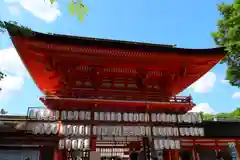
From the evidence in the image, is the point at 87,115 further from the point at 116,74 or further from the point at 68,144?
the point at 116,74

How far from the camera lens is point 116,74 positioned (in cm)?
1237

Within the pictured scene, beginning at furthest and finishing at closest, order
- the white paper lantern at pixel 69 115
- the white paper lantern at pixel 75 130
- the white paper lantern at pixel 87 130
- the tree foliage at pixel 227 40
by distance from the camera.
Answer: the tree foliage at pixel 227 40, the white paper lantern at pixel 69 115, the white paper lantern at pixel 87 130, the white paper lantern at pixel 75 130

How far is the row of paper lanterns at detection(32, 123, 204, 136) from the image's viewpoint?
9.92 metres

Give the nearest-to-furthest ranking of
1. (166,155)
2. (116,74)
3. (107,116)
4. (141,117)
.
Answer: (107,116)
(141,117)
(166,155)
(116,74)

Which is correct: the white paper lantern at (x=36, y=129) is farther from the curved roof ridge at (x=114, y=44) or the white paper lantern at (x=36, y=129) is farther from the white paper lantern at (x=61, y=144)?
the curved roof ridge at (x=114, y=44)

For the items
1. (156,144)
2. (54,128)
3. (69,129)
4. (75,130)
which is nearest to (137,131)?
(156,144)

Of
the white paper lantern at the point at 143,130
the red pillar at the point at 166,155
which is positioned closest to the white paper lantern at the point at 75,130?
the white paper lantern at the point at 143,130

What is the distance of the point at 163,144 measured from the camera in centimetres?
1079

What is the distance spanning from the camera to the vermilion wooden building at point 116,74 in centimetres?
1030

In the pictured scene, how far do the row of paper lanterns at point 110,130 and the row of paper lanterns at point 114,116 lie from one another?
1.31 feet

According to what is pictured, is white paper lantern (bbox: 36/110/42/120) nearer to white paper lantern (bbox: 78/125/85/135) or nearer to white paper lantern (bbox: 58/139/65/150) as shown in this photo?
white paper lantern (bbox: 58/139/65/150)

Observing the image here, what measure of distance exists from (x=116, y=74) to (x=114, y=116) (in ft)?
9.18

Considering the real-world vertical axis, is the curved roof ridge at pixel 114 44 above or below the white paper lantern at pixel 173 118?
above

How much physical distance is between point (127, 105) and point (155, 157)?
3.10 metres
